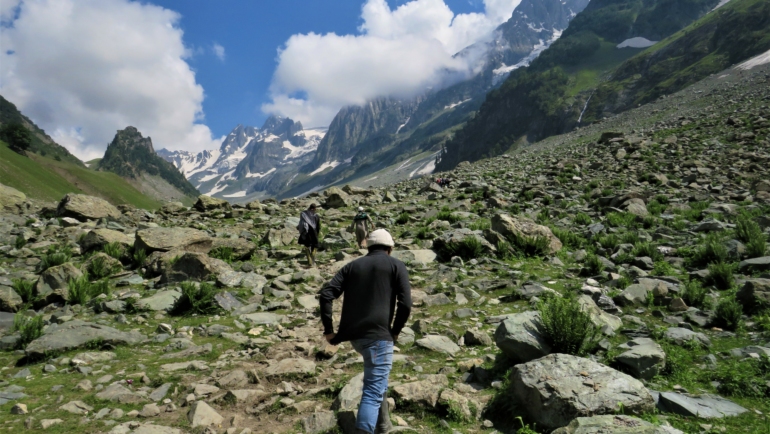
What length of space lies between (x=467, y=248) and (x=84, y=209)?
70.4 ft

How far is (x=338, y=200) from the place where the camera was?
92.3 feet

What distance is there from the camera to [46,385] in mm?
6348

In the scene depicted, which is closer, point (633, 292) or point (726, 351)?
point (726, 351)

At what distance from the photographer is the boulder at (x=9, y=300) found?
32.2ft

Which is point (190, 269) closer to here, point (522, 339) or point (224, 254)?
point (224, 254)

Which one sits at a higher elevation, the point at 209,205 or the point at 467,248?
the point at 209,205

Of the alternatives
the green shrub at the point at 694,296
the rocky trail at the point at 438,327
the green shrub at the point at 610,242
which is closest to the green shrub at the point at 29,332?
the rocky trail at the point at 438,327

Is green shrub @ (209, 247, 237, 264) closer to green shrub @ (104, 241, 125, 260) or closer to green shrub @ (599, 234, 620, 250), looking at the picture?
green shrub @ (104, 241, 125, 260)

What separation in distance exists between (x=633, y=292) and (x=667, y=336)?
7.18ft

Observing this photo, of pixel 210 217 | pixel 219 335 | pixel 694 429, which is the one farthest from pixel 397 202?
pixel 694 429

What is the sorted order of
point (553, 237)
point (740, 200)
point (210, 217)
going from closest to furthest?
point (553, 237), point (740, 200), point (210, 217)

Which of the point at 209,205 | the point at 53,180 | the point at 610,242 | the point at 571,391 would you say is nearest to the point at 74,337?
the point at 571,391

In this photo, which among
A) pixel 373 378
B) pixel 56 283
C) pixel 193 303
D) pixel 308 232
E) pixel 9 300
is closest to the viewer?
pixel 373 378

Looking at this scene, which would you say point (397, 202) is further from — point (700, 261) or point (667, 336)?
point (667, 336)
